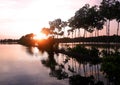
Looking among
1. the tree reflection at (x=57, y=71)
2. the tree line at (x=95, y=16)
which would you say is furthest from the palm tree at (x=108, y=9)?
the tree reflection at (x=57, y=71)

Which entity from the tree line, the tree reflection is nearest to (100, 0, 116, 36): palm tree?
the tree line

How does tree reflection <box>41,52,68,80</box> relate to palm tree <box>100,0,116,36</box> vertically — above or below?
below

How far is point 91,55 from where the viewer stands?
197 ft

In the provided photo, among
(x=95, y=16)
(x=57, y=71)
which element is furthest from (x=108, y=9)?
(x=57, y=71)

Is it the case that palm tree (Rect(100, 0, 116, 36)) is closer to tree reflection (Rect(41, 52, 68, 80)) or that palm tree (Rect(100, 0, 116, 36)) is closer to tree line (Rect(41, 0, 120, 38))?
tree line (Rect(41, 0, 120, 38))

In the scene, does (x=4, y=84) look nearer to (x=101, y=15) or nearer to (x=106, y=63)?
(x=106, y=63)

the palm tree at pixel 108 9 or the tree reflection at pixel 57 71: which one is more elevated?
the palm tree at pixel 108 9

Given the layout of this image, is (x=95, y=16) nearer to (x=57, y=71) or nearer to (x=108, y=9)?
(x=108, y=9)

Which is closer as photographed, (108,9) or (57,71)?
(57,71)

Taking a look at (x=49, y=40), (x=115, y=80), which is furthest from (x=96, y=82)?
(x=49, y=40)

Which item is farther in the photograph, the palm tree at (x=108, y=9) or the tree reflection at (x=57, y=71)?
the palm tree at (x=108, y=9)

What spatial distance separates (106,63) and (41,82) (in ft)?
32.4

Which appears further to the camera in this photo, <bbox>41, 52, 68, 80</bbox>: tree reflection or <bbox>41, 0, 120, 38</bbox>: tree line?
<bbox>41, 0, 120, 38</bbox>: tree line

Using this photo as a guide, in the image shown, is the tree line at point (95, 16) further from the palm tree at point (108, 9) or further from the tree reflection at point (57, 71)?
the tree reflection at point (57, 71)
